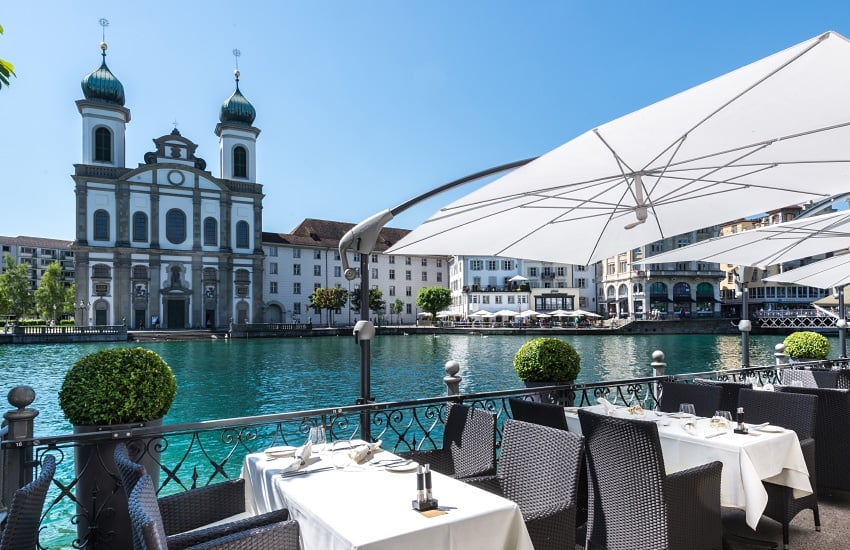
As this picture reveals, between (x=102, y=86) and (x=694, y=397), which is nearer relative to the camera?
(x=694, y=397)

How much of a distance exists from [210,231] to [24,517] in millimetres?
59829

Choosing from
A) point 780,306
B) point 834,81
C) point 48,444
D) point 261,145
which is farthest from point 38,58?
point 780,306

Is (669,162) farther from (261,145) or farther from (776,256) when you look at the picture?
(261,145)

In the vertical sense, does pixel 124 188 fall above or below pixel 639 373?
above

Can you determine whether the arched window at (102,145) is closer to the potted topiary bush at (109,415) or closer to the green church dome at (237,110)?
the green church dome at (237,110)

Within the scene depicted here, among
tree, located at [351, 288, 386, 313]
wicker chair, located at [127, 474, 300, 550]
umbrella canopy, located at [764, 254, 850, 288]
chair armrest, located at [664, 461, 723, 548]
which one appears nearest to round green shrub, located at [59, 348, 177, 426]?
wicker chair, located at [127, 474, 300, 550]

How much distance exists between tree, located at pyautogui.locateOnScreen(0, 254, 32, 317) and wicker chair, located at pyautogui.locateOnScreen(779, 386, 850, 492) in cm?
7933

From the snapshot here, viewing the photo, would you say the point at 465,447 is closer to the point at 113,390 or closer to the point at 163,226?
the point at 113,390

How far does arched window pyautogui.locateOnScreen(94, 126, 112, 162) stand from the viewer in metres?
53.8

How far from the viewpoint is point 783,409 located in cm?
455

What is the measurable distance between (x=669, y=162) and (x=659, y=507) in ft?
7.96

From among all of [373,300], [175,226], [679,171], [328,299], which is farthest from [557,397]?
[175,226]

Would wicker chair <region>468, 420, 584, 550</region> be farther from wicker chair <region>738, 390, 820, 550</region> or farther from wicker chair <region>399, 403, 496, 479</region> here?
wicker chair <region>738, 390, 820, 550</region>

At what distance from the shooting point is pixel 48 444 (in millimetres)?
3484
